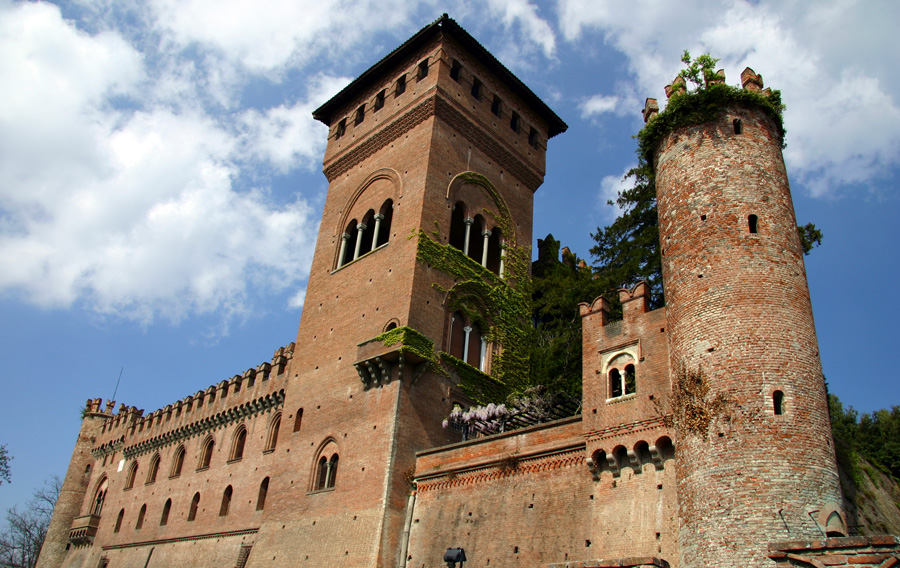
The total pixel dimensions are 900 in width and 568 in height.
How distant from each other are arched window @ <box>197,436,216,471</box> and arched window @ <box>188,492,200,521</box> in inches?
44.6

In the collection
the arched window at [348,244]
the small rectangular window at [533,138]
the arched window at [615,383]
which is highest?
the small rectangular window at [533,138]

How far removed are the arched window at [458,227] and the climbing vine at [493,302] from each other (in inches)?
38.8

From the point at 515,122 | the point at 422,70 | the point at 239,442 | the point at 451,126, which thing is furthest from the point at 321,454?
the point at 515,122

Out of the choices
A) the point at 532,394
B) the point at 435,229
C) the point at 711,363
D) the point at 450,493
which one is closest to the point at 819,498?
the point at 711,363

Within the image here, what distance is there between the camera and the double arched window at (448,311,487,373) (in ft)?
73.5

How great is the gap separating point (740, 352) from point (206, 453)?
22.7 metres

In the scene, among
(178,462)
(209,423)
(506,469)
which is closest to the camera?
(506,469)

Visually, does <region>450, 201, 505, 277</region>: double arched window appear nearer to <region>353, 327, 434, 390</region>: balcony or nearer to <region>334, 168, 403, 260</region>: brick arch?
<region>334, 168, 403, 260</region>: brick arch

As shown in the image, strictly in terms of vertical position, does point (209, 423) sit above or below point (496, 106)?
below

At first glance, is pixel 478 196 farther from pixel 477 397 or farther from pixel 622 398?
pixel 622 398

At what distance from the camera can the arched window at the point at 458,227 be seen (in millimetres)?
24859

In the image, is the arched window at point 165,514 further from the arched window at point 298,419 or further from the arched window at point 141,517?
the arched window at point 298,419

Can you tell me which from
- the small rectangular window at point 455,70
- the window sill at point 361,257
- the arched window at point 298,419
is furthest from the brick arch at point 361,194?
the arched window at point 298,419

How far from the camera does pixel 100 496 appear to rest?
3569 centimetres
